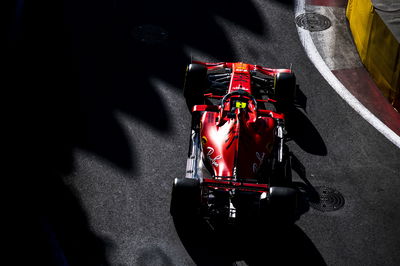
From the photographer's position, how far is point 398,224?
10625 mm

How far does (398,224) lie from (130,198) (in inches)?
187

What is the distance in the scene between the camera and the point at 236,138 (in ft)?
34.4

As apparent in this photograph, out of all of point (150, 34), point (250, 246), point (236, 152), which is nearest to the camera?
point (250, 246)

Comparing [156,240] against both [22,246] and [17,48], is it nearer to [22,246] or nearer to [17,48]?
[22,246]

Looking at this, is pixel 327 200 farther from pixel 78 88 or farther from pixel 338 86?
pixel 78 88

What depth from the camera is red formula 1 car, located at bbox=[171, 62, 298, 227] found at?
384 inches

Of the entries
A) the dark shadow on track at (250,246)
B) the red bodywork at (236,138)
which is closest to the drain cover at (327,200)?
the dark shadow on track at (250,246)

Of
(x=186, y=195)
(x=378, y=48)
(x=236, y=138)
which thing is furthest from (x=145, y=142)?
(x=378, y=48)

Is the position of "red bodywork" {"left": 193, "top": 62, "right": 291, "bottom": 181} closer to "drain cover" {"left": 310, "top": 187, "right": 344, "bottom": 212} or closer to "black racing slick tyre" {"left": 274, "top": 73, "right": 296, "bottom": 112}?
"black racing slick tyre" {"left": 274, "top": 73, "right": 296, "bottom": 112}

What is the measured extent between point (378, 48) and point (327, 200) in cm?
423

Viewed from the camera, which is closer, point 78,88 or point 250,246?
point 250,246

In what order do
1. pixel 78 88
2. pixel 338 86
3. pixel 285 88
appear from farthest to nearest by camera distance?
pixel 338 86 < pixel 78 88 < pixel 285 88

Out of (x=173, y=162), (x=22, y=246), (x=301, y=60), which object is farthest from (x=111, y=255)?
(x=301, y=60)

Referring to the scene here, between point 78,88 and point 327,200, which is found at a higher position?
point 78,88
